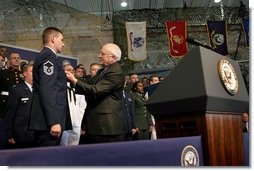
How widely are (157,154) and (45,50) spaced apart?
3.36 ft

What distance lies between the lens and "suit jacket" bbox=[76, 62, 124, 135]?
1.78m

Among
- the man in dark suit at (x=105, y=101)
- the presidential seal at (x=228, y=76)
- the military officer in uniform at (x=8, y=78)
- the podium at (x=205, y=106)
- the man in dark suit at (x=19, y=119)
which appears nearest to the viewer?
the podium at (x=205, y=106)

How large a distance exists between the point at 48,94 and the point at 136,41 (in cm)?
523

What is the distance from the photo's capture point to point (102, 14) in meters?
9.55

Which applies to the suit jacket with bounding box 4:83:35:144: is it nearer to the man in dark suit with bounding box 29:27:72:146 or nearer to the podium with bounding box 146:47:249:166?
the man in dark suit with bounding box 29:27:72:146

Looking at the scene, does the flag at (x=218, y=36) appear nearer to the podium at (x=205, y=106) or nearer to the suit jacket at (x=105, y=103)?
the suit jacket at (x=105, y=103)

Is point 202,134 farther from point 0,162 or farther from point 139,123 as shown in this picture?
point 139,123

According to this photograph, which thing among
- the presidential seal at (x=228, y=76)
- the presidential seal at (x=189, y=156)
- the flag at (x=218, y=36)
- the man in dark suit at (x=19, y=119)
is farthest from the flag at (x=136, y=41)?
the presidential seal at (x=189, y=156)

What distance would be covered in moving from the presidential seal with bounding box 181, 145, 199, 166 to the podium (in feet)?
0.26

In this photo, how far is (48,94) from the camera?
63.2 inches

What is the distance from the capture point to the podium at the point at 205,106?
3.84 ft

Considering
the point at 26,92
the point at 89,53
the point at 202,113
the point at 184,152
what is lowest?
the point at 184,152

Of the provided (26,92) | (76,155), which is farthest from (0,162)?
(26,92)

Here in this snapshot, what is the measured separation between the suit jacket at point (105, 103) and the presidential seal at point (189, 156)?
766mm
